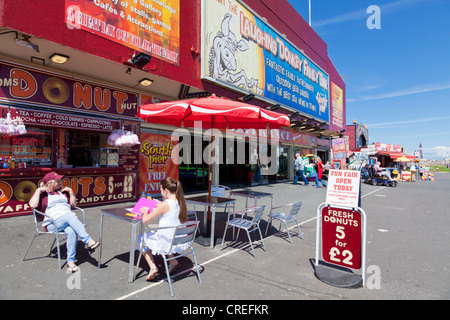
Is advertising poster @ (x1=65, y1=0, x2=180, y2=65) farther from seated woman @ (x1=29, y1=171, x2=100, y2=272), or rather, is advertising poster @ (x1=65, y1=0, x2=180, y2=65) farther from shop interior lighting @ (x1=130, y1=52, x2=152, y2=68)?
seated woman @ (x1=29, y1=171, x2=100, y2=272)

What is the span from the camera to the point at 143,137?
9242mm

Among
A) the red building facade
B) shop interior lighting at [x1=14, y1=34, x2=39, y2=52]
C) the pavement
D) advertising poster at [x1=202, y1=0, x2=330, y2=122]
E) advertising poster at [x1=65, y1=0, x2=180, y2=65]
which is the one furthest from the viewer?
advertising poster at [x1=202, y1=0, x2=330, y2=122]

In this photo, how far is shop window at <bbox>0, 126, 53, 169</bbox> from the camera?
20.9 feet

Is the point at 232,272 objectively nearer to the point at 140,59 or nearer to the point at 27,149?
the point at 140,59

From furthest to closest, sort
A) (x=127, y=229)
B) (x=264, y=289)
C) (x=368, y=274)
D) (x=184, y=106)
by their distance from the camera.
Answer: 1. (x=127, y=229)
2. (x=184, y=106)
3. (x=368, y=274)
4. (x=264, y=289)

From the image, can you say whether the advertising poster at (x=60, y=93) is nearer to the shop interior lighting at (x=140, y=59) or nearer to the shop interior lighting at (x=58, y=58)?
the shop interior lighting at (x=58, y=58)

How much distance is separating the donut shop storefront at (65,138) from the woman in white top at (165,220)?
187 inches

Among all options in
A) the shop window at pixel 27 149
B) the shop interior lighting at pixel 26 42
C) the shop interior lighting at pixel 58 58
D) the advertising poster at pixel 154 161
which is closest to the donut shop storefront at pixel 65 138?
the shop window at pixel 27 149

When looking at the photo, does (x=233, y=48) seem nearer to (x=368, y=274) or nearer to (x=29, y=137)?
(x=29, y=137)

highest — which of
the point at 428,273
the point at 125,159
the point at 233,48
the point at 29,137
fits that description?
the point at 233,48

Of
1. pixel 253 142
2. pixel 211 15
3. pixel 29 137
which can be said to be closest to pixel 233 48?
pixel 211 15

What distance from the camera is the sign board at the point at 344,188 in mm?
3655

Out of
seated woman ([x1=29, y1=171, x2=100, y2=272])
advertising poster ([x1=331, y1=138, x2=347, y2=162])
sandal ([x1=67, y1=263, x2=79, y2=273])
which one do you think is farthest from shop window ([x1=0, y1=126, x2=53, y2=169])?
advertising poster ([x1=331, y1=138, x2=347, y2=162])

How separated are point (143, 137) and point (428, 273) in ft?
26.8
